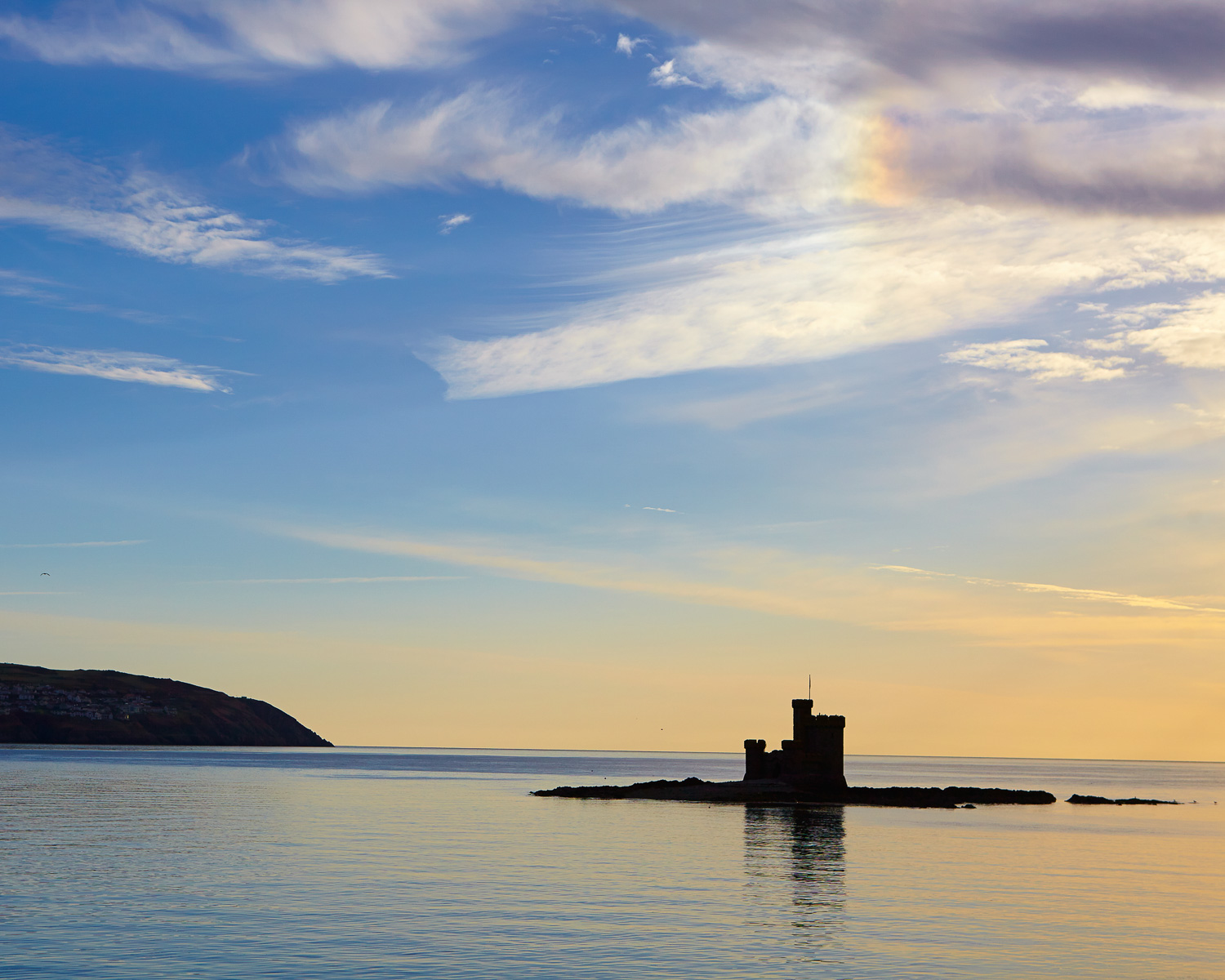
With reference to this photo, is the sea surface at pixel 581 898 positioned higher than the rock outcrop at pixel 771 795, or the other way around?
the sea surface at pixel 581 898

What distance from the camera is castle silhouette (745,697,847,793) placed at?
12638 cm

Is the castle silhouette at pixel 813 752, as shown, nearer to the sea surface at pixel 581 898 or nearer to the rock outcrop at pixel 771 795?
the rock outcrop at pixel 771 795

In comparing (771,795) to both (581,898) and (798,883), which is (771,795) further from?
(581,898)

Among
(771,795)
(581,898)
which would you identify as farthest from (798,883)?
(771,795)

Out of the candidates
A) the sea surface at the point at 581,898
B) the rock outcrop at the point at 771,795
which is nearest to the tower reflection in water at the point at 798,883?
the sea surface at the point at 581,898

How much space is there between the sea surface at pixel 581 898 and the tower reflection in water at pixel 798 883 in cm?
21

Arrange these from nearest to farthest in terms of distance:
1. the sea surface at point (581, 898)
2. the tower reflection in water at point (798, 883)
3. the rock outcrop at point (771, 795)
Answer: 1. the sea surface at point (581, 898)
2. the tower reflection in water at point (798, 883)
3. the rock outcrop at point (771, 795)

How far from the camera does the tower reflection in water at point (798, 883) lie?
40219mm

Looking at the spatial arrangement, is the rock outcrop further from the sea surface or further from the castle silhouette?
the sea surface

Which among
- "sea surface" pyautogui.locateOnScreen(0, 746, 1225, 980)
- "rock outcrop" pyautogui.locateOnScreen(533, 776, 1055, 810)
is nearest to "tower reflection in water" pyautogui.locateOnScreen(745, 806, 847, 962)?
"sea surface" pyautogui.locateOnScreen(0, 746, 1225, 980)

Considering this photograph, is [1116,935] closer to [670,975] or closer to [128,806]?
[670,975]

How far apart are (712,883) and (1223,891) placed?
88.8 feet

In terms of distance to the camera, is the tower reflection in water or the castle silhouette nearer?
the tower reflection in water

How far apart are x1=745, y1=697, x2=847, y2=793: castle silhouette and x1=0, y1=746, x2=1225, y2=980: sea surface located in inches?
1124
